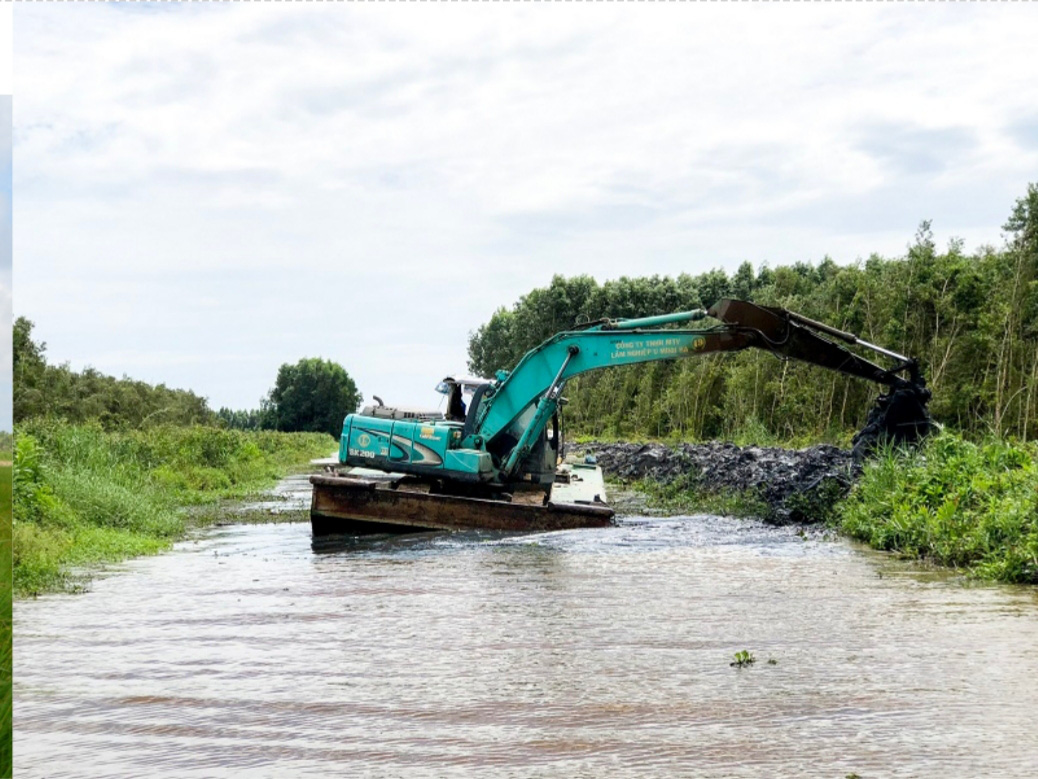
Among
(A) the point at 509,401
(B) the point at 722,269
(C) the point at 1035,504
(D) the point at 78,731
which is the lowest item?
(D) the point at 78,731

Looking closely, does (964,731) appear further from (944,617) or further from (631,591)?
(631,591)

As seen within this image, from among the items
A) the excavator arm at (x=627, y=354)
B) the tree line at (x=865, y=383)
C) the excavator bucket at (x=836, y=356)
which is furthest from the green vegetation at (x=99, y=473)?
the tree line at (x=865, y=383)

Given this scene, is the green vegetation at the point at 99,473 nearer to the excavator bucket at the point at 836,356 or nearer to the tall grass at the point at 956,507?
the excavator bucket at the point at 836,356

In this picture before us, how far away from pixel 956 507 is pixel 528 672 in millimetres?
7275

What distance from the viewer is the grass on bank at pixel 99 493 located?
11.9 meters

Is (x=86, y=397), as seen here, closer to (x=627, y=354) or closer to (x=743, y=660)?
(x=627, y=354)

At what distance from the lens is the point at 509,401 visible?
1672 centimetres

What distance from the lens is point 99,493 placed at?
15.0 meters

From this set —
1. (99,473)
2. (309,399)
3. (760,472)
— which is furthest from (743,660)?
(309,399)

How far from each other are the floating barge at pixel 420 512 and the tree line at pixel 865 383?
7681mm

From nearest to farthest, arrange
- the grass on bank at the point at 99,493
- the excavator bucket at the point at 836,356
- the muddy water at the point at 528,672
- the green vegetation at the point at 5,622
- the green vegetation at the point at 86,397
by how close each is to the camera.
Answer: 1. the green vegetation at the point at 5,622
2. the muddy water at the point at 528,672
3. the grass on bank at the point at 99,493
4. the excavator bucket at the point at 836,356
5. the green vegetation at the point at 86,397

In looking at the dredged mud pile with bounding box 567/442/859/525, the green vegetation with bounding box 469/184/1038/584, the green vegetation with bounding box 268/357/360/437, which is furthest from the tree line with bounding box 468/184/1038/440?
the green vegetation with bounding box 268/357/360/437

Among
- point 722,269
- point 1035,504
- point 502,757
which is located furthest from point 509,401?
point 722,269

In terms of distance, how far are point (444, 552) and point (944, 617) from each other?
651 cm
